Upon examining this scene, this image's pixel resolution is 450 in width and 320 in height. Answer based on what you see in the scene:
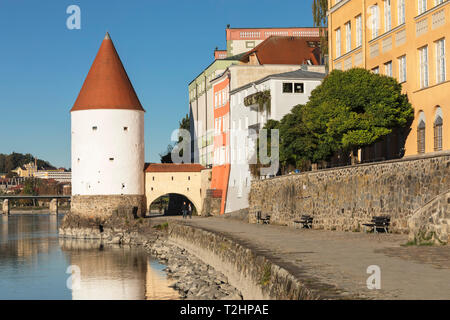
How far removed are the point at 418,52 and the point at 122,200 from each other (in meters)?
31.0

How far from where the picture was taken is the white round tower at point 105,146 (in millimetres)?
50969

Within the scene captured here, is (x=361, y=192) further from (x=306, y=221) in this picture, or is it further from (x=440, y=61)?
(x=440, y=61)

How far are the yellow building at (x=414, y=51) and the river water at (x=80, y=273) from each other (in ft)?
32.6

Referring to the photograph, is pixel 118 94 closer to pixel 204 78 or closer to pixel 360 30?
pixel 204 78

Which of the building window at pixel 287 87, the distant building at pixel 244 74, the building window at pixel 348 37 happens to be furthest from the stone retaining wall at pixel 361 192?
the distant building at pixel 244 74

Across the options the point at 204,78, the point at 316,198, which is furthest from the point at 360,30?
the point at 204,78

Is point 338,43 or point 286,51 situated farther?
point 286,51

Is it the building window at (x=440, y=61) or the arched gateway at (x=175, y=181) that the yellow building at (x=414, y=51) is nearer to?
the building window at (x=440, y=61)

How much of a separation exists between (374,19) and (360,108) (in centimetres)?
374

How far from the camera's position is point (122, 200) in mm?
50969

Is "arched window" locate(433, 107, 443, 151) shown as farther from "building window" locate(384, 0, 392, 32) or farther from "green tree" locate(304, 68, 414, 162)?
"building window" locate(384, 0, 392, 32)

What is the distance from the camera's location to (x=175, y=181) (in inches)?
2144

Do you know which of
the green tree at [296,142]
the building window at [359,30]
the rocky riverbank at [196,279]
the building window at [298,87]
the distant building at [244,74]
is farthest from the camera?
the distant building at [244,74]

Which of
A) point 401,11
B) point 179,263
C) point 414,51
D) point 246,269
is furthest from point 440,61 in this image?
point 179,263
